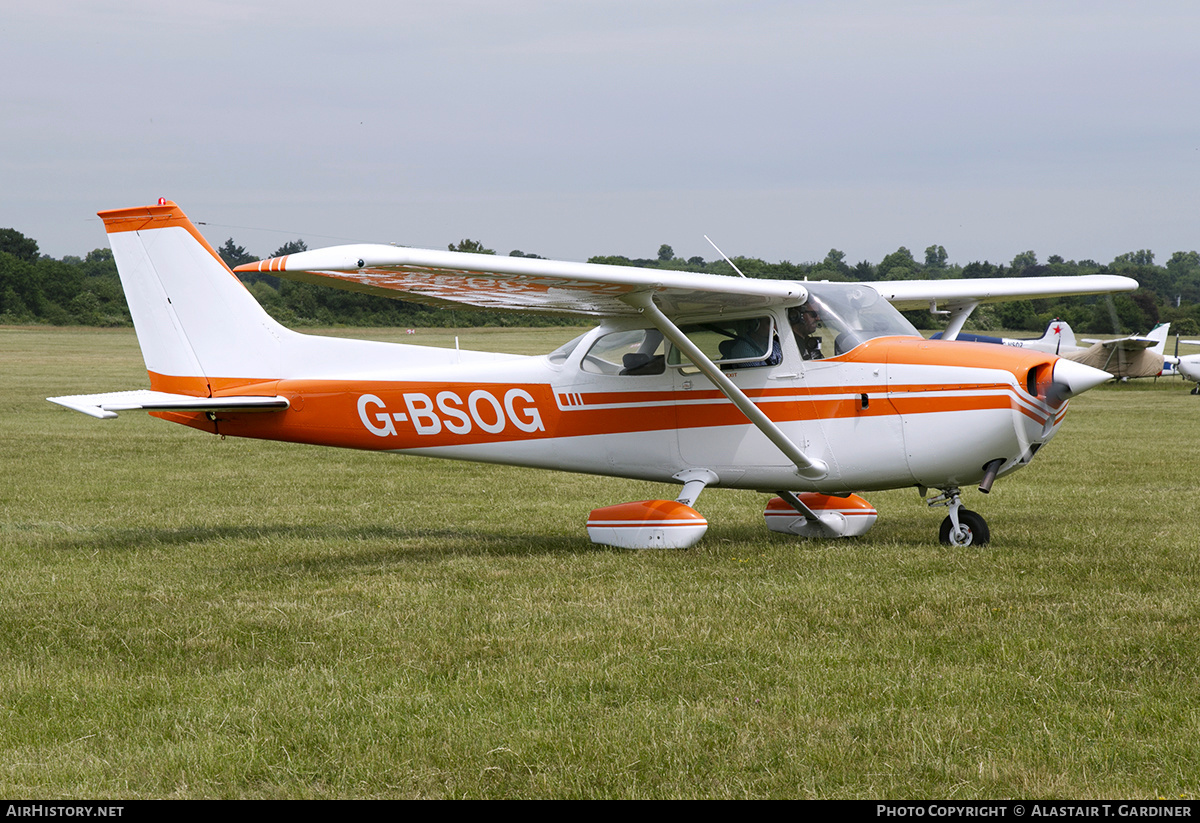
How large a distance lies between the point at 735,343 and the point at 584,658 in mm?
3908

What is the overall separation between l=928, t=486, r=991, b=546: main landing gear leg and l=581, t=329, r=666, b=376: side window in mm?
2409

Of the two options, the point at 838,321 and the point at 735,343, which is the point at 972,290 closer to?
the point at 838,321

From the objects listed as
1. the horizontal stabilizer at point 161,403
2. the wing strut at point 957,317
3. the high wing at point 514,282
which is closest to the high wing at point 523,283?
the high wing at point 514,282

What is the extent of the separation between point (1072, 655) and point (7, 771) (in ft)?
14.6

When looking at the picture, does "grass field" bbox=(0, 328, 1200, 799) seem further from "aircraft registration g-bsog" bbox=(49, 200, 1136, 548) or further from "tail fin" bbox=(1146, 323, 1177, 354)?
"tail fin" bbox=(1146, 323, 1177, 354)

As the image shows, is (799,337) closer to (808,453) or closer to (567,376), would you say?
(808,453)

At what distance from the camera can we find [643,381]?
351 inches

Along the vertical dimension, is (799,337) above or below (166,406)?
above

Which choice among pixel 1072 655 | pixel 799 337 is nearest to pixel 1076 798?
pixel 1072 655

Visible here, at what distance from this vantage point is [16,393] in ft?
91.1

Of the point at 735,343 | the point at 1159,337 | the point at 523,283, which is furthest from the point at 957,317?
the point at 1159,337

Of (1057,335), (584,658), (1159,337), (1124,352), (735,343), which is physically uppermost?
(735,343)

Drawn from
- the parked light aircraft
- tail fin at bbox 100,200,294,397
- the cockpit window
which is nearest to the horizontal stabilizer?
tail fin at bbox 100,200,294,397

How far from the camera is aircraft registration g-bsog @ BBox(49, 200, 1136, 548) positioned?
25.6 ft
